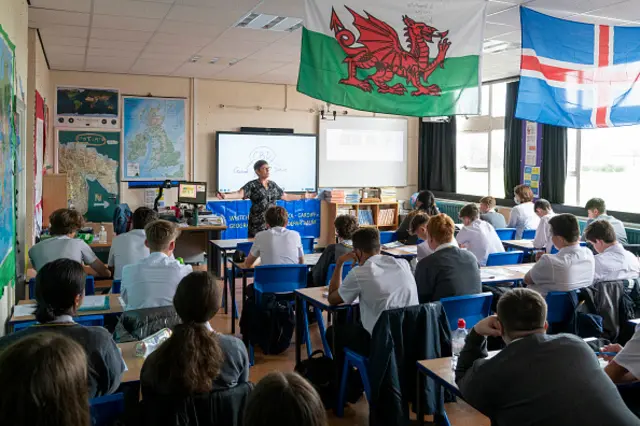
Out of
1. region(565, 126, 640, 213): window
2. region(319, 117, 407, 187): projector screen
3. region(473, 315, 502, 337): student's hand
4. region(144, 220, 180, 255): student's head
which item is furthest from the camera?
region(319, 117, 407, 187): projector screen

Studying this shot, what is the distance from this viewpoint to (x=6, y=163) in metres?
3.42

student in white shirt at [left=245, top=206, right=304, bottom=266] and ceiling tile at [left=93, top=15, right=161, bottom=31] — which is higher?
ceiling tile at [left=93, top=15, right=161, bottom=31]

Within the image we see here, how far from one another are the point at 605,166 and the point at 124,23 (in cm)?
703

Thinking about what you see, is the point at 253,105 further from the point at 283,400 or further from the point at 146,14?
the point at 283,400

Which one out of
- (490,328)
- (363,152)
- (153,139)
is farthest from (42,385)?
(363,152)

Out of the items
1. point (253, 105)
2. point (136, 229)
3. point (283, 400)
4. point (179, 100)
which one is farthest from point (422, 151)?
point (283, 400)

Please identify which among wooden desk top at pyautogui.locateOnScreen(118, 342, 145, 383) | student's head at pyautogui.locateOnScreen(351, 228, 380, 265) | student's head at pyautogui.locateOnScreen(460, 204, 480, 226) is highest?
student's head at pyautogui.locateOnScreen(460, 204, 480, 226)

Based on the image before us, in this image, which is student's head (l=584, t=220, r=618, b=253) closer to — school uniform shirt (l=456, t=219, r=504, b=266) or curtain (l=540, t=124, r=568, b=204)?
school uniform shirt (l=456, t=219, r=504, b=266)

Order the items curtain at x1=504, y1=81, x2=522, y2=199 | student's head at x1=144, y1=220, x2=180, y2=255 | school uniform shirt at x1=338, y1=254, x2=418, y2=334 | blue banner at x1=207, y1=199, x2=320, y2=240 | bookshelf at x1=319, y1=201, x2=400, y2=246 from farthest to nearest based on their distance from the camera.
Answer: bookshelf at x1=319, y1=201, x2=400, y2=246 < blue banner at x1=207, y1=199, x2=320, y2=240 < curtain at x1=504, y1=81, x2=522, y2=199 < student's head at x1=144, y1=220, x2=180, y2=255 < school uniform shirt at x1=338, y1=254, x2=418, y2=334

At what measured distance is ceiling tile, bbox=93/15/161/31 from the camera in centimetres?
599

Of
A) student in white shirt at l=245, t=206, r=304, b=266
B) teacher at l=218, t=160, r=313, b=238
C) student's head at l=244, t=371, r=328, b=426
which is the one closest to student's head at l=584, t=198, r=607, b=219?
student in white shirt at l=245, t=206, r=304, b=266

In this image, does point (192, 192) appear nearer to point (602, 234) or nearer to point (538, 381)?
point (602, 234)

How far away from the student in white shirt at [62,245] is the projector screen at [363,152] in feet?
23.5

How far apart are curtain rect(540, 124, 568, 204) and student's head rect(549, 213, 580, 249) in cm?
519
